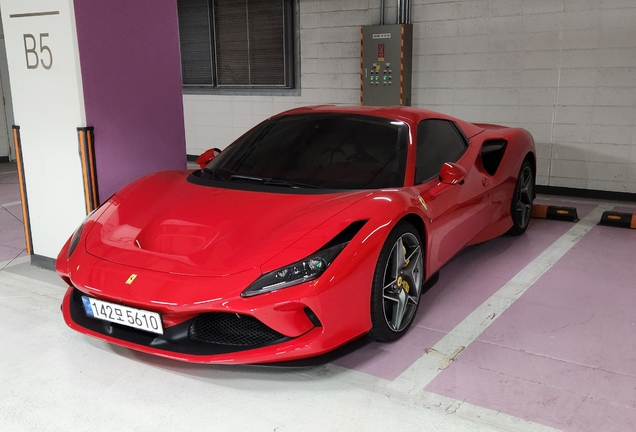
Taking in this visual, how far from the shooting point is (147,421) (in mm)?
2281

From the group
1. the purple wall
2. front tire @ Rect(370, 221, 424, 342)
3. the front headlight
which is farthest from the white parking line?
the purple wall

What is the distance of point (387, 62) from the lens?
7.23m

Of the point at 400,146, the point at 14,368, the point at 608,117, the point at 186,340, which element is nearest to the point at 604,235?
the point at 608,117

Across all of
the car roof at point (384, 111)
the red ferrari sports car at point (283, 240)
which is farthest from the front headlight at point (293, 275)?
the car roof at point (384, 111)

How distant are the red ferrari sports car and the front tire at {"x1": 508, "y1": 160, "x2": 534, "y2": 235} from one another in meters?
0.88

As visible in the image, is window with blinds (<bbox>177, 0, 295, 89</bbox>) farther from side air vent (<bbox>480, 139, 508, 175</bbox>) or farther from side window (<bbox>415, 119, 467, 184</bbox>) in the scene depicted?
side window (<bbox>415, 119, 467, 184</bbox>)

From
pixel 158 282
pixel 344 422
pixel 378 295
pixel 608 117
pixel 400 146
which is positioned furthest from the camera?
pixel 608 117

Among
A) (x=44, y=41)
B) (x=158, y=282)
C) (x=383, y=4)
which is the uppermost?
(x=383, y=4)

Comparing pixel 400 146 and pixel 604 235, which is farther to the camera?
pixel 604 235

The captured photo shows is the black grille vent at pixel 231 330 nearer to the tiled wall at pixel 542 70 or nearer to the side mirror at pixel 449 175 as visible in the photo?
the side mirror at pixel 449 175

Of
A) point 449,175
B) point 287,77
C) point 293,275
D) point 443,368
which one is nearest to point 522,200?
point 449,175

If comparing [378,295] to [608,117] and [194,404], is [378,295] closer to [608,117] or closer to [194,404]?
[194,404]

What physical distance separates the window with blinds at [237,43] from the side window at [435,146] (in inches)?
193

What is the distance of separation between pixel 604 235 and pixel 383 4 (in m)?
4.02
